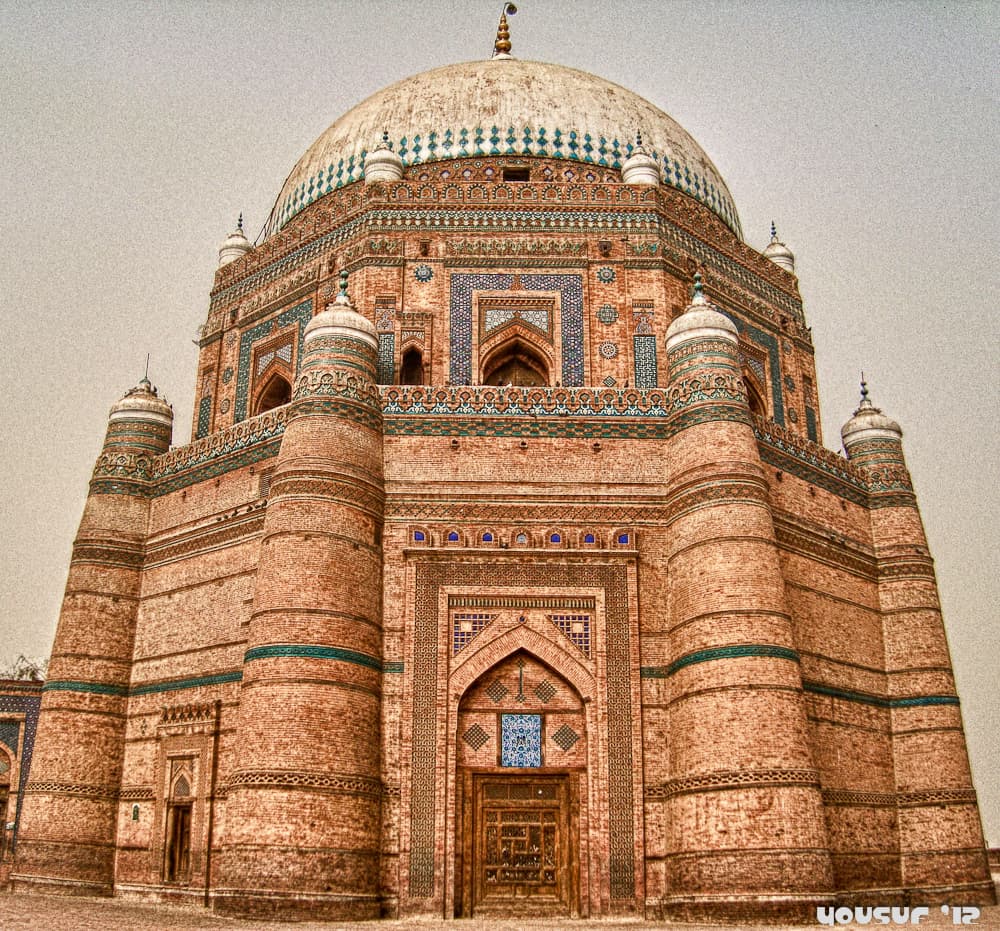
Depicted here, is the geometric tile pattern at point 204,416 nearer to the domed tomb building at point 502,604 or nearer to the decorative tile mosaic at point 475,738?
the domed tomb building at point 502,604

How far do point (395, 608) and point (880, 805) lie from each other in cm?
502

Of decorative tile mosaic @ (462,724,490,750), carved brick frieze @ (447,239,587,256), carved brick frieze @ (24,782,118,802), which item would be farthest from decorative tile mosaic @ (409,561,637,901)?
carved brick frieze @ (447,239,587,256)

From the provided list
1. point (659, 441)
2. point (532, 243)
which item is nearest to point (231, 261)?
point (532, 243)

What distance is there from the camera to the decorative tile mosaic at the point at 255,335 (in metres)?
13.7

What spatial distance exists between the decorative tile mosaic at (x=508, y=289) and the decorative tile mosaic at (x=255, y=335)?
1872 millimetres

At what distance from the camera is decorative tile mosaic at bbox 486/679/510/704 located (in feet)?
33.6

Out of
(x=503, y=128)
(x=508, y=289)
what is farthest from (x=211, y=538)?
(x=503, y=128)

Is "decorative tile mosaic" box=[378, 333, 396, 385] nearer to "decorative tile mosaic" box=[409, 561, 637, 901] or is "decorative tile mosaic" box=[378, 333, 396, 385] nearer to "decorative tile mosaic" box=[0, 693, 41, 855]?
"decorative tile mosaic" box=[409, 561, 637, 901]

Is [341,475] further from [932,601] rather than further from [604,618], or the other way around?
[932,601]

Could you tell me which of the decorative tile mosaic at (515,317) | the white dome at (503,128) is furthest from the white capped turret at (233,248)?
the decorative tile mosaic at (515,317)

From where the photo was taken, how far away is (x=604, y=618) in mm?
10391

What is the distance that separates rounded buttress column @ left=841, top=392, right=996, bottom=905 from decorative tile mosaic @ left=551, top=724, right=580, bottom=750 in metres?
3.64

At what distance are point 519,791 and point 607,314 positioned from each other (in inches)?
Answer: 207

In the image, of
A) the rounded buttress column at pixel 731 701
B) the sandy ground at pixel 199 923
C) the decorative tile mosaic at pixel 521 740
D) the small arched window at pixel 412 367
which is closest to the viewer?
the sandy ground at pixel 199 923
